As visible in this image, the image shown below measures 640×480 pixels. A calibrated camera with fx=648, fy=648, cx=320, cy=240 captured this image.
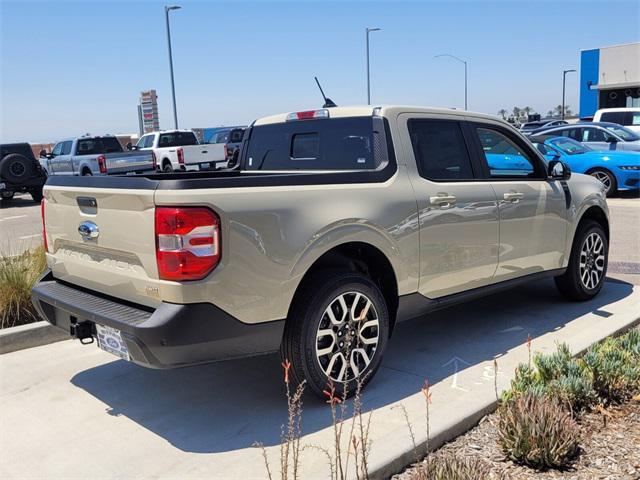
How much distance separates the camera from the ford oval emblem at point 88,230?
3.82 meters

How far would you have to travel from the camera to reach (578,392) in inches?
144

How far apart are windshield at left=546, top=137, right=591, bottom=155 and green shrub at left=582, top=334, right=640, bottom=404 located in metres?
12.5

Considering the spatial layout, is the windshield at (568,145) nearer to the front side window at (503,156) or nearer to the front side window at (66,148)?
the front side window at (503,156)

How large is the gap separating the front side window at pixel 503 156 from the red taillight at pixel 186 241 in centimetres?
269

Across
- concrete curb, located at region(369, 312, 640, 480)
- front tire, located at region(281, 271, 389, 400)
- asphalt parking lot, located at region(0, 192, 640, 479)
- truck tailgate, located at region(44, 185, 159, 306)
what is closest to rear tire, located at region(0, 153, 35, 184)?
asphalt parking lot, located at region(0, 192, 640, 479)

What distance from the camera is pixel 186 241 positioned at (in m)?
3.32

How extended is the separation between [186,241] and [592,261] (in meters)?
4.39

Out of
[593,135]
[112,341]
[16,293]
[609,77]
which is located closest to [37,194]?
[16,293]

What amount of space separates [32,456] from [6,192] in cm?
1752

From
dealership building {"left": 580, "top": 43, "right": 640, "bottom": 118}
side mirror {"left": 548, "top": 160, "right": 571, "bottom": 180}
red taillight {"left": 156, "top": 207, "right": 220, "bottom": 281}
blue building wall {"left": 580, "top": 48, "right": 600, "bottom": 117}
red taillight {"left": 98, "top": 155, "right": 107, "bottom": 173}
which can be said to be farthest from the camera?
blue building wall {"left": 580, "top": 48, "right": 600, "bottom": 117}

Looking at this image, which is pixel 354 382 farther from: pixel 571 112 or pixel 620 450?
pixel 571 112

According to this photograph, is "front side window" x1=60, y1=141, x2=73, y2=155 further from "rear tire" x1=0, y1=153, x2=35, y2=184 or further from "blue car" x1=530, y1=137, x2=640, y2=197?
"blue car" x1=530, y1=137, x2=640, y2=197

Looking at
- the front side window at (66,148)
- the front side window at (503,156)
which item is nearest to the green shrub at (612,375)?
the front side window at (503,156)

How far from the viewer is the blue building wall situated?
140 feet
